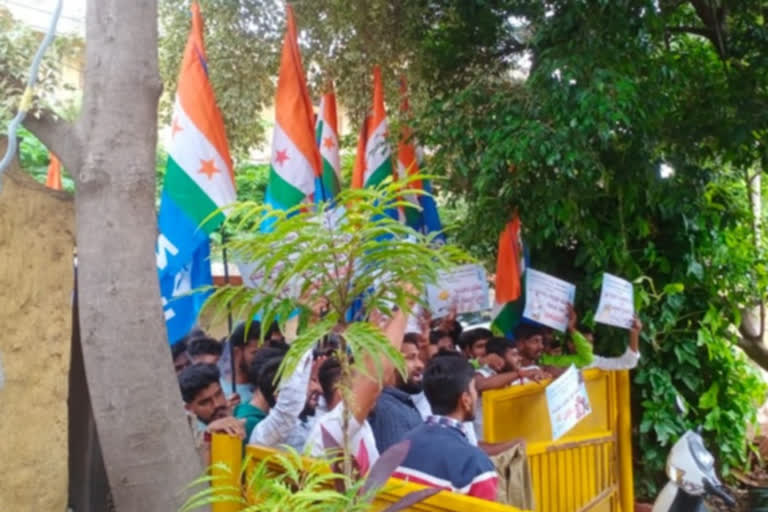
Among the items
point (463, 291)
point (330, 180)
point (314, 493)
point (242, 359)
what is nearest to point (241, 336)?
point (242, 359)

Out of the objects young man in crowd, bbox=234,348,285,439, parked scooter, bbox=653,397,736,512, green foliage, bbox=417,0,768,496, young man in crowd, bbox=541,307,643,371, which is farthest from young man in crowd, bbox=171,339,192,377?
parked scooter, bbox=653,397,736,512

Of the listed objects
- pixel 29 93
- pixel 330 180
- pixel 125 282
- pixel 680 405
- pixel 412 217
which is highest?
pixel 29 93

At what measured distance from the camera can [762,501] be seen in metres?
7.16

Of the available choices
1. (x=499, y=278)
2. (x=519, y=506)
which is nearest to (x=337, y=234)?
(x=519, y=506)

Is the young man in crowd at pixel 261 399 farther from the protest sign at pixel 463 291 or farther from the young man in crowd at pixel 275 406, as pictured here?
the protest sign at pixel 463 291

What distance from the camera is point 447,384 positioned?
12.3ft

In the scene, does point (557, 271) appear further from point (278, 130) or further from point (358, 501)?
point (358, 501)

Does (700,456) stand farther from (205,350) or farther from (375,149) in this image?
(375,149)

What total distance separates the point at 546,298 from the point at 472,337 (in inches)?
32.1

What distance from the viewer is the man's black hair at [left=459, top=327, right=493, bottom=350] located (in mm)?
6781

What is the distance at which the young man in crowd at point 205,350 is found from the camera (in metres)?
5.82

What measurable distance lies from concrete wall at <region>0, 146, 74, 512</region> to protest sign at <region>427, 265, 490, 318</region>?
10.0ft

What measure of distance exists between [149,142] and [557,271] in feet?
17.0

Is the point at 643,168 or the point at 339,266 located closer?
the point at 339,266
